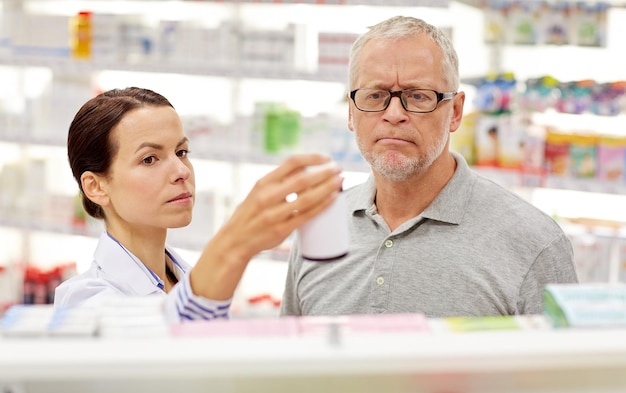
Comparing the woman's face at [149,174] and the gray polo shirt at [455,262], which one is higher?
the woman's face at [149,174]

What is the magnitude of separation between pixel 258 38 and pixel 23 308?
318cm

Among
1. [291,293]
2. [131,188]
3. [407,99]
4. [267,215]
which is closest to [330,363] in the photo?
[267,215]

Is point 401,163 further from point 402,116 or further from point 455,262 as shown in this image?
point 455,262

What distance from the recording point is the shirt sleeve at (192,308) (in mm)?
1378

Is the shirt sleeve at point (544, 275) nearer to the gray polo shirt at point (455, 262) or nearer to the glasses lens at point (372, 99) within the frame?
the gray polo shirt at point (455, 262)

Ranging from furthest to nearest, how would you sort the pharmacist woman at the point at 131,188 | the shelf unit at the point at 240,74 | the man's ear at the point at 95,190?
1. the shelf unit at the point at 240,74
2. the man's ear at the point at 95,190
3. the pharmacist woman at the point at 131,188

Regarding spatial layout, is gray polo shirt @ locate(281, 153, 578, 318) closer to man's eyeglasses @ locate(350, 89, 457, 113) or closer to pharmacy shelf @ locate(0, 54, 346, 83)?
man's eyeglasses @ locate(350, 89, 457, 113)

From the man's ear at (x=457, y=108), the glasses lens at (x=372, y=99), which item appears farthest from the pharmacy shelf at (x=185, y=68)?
the glasses lens at (x=372, y=99)

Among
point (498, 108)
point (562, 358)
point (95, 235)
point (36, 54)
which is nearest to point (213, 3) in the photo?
point (36, 54)

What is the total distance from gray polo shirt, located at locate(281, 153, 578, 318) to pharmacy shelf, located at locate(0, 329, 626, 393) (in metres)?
0.83

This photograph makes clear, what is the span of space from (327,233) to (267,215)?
0.38ft

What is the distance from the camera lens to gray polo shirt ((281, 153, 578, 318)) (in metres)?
2.01

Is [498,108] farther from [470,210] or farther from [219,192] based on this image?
[470,210]

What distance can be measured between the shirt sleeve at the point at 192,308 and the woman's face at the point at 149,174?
606mm
